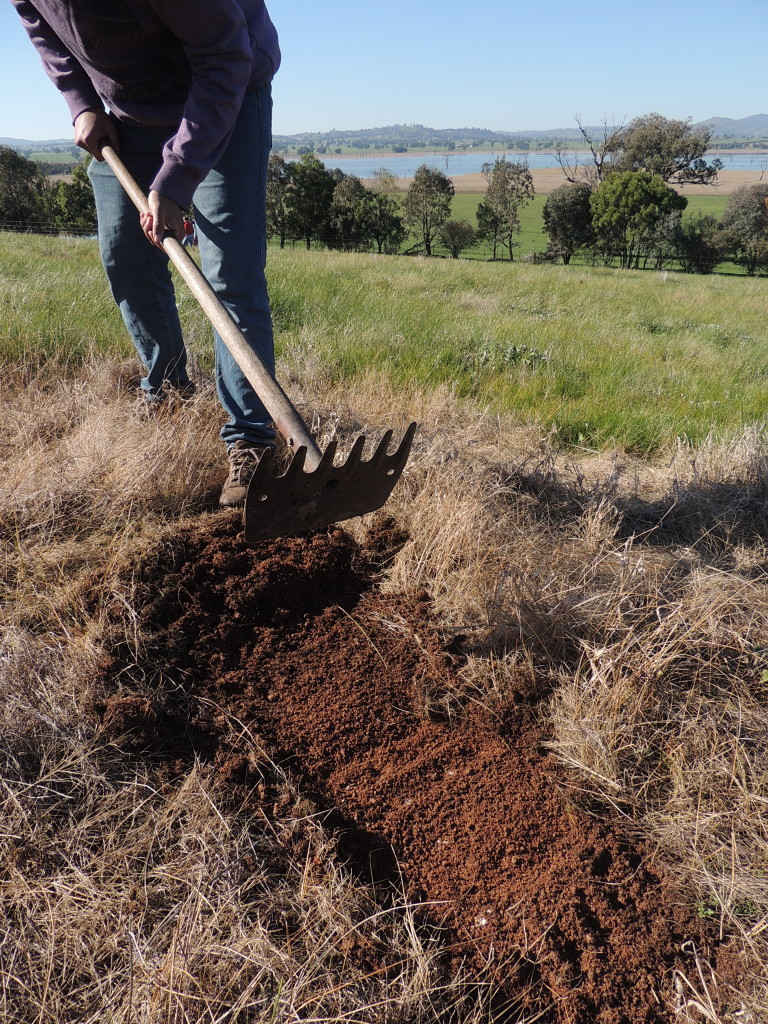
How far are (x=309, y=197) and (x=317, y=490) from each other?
5147 cm

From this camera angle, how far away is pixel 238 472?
246cm

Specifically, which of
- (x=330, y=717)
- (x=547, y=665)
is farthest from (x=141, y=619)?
(x=547, y=665)

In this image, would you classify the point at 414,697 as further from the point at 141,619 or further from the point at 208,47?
the point at 208,47

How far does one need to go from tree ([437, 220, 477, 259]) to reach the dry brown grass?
177ft

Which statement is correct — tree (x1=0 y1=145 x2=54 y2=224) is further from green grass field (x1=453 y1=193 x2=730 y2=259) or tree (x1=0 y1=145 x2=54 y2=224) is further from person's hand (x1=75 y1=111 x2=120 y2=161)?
person's hand (x1=75 y1=111 x2=120 y2=161)

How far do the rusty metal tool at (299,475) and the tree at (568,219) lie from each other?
5314cm

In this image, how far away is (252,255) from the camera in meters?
2.37

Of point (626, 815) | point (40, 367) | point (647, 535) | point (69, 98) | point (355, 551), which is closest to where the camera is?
point (626, 815)

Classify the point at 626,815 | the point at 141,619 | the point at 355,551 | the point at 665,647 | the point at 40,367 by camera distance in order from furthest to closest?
the point at 40,367 → the point at 355,551 → the point at 141,619 → the point at 665,647 → the point at 626,815

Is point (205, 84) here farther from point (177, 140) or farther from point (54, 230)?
point (54, 230)

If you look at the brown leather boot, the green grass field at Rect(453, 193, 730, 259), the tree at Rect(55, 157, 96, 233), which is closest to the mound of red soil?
the brown leather boot

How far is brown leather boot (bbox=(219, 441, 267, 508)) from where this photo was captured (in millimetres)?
2410

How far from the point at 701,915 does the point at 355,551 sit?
1.42 meters

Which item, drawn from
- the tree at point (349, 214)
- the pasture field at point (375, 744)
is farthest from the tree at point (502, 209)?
the pasture field at point (375, 744)
